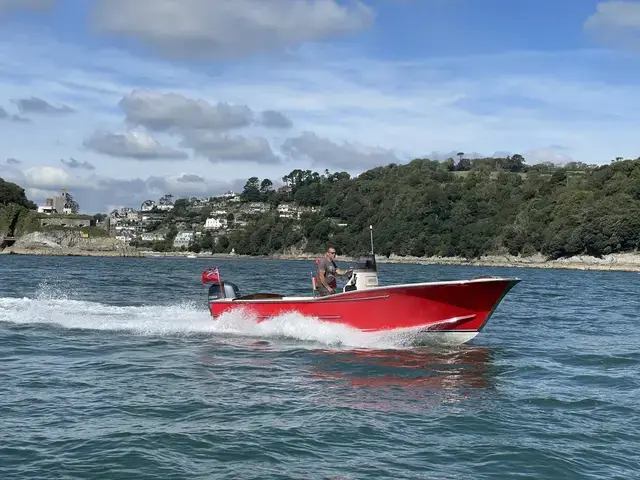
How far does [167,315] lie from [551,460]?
17062 mm

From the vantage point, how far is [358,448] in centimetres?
891

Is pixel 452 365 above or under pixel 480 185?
under

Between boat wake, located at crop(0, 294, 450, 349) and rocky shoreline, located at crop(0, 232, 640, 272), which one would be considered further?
rocky shoreline, located at crop(0, 232, 640, 272)

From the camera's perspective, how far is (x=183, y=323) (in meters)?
21.1

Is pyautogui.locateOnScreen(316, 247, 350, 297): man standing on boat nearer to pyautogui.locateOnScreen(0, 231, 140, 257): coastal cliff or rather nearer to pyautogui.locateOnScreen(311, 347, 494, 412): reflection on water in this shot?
pyautogui.locateOnScreen(311, 347, 494, 412): reflection on water

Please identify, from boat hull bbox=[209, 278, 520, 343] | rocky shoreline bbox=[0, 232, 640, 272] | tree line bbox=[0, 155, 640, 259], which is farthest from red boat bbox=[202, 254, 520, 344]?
rocky shoreline bbox=[0, 232, 640, 272]

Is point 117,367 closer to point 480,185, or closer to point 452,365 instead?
A: point 452,365

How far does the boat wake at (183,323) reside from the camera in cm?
1753

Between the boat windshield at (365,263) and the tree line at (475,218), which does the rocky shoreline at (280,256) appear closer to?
the tree line at (475,218)

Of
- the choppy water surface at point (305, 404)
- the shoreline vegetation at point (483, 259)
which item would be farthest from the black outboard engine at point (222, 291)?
the shoreline vegetation at point (483, 259)

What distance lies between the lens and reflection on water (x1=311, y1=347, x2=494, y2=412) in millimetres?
11620

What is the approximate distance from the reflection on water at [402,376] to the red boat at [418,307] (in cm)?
56


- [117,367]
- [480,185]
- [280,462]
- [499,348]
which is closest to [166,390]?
[117,367]

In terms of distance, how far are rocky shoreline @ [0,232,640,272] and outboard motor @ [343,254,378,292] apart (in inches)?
4365
